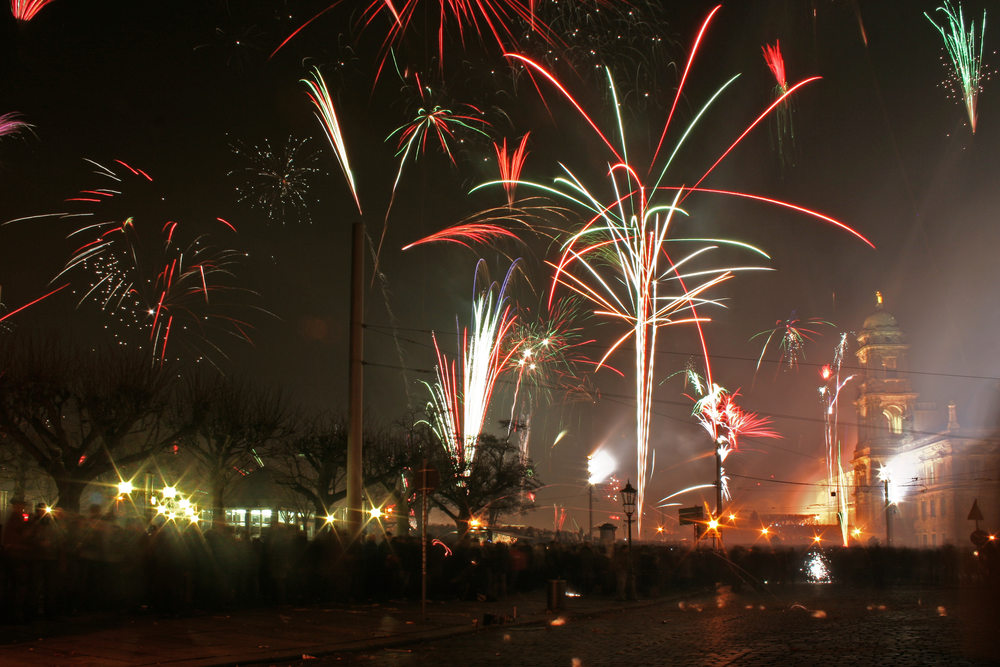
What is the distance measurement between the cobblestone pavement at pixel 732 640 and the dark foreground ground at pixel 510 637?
22mm

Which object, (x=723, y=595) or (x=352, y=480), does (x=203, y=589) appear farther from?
(x=723, y=595)

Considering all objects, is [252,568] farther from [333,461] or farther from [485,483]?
[485,483]

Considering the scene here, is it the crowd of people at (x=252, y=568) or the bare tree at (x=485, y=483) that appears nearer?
the crowd of people at (x=252, y=568)

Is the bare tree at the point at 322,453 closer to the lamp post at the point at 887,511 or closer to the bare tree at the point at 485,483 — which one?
the bare tree at the point at 485,483

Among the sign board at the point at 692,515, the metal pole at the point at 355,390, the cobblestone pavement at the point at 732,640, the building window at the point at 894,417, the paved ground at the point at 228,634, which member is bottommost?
the cobblestone pavement at the point at 732,640

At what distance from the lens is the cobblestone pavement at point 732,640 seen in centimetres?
1209

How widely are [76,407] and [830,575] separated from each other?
31.0 metres

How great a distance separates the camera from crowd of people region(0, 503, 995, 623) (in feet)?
49.2

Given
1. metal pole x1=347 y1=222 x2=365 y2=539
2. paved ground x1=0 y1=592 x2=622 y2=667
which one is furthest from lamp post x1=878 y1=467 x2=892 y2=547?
paved ground x1=0 y1=592 x2=622 y2=667

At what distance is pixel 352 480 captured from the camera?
20797 mm

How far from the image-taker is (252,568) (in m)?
18.7

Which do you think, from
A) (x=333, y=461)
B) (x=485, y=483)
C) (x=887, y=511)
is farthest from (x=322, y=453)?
(x=887, y=511)

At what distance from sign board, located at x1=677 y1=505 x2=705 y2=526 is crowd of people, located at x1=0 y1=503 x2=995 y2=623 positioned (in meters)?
1.32

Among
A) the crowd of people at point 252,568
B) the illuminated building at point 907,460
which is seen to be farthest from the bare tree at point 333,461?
the illuminated building at point 907,460
